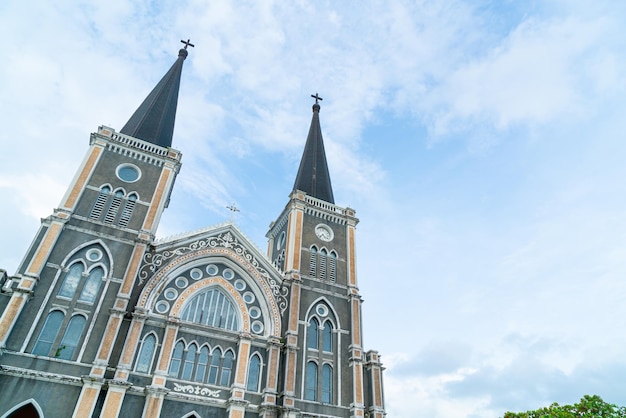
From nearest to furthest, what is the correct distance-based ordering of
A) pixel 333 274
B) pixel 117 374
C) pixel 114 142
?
pixel 117 374 < pixel 114 142 < pixel 333 274

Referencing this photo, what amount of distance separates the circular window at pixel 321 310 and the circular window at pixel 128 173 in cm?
1492

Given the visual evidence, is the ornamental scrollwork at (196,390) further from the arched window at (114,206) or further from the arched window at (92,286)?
the arched window at (114,206)

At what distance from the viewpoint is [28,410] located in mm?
19516

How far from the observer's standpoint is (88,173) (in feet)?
89.0

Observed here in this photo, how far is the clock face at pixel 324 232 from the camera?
33.1 m

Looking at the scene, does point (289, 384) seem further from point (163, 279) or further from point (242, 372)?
point (163, 279)

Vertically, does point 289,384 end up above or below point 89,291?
below

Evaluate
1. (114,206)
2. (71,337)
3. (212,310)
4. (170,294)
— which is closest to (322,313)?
(212,310)

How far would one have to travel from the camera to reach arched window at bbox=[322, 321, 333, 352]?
2776cm

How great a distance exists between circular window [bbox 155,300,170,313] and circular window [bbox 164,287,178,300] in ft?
1.23

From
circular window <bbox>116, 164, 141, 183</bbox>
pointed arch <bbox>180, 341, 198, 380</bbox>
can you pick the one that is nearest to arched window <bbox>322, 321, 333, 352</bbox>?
pointed arch <bbox>180, 341, 198, 380</bbox>

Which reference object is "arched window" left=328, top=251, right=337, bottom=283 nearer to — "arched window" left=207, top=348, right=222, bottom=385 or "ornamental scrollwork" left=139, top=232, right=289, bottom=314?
"ornamental scrollwork" left=139, top=232, right=289, bottom=314

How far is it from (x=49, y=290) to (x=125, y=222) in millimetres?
5760

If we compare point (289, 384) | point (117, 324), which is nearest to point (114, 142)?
point (117, 324)
